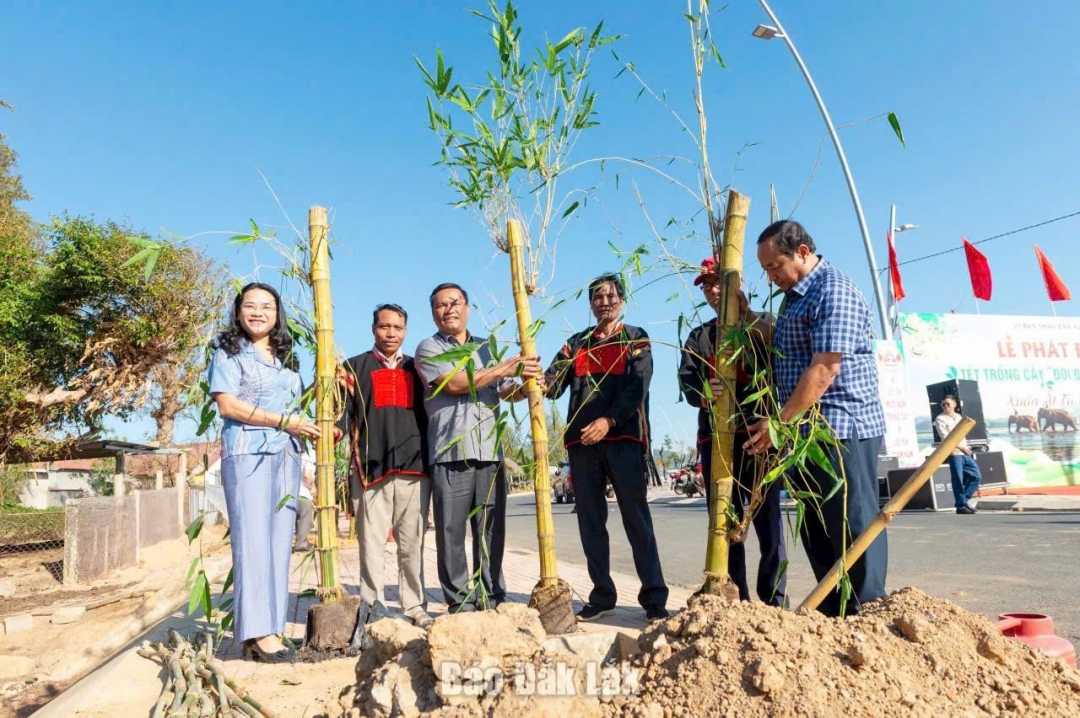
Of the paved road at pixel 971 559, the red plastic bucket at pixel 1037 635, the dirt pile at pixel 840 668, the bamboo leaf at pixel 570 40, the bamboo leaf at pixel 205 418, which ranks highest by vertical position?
the bamboo leaf at pixel 570 40

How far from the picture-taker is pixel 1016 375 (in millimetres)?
16016

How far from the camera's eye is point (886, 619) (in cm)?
212

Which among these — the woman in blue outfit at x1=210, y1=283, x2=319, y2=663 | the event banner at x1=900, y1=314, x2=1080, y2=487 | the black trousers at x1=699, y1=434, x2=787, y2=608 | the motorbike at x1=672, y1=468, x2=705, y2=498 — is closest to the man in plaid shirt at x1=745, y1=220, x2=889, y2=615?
the black trousers at x1=699, y1=434, x2=787, y2=608

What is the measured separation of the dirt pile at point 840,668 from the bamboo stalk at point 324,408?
174 cm

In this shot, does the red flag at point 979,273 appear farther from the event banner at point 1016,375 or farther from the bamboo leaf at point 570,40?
the bamboo leaf at point 570,40

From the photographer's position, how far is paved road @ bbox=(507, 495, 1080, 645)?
15.2 feet

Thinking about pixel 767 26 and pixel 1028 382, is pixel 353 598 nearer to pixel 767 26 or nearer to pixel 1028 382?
pixel 767 26

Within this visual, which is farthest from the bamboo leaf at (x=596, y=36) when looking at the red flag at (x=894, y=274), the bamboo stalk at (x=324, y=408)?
the red flag at (x=894, y=274)

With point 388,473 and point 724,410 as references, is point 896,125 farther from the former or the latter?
point 388,473

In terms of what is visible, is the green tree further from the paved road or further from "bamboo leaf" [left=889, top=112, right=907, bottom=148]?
"bamboo leaf" [left=889, top=112, right=907, bottom=148]

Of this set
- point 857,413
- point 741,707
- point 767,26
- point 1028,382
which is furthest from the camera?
point 1028,382

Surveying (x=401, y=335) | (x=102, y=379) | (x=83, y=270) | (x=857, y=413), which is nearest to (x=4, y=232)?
(x=83, y=270)

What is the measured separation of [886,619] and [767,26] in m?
8.22

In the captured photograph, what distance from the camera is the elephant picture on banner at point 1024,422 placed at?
15.8m
